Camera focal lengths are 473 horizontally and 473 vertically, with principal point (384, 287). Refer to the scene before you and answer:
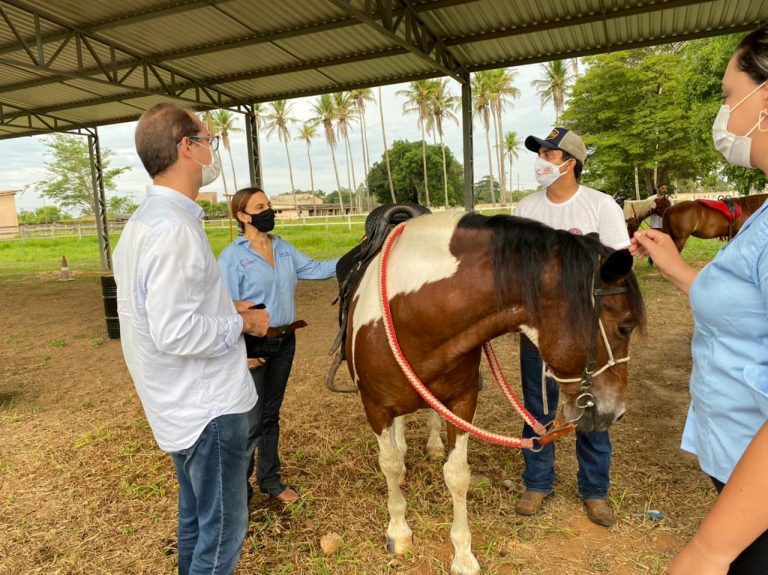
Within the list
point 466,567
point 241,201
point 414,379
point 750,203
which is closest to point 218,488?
point 414,379

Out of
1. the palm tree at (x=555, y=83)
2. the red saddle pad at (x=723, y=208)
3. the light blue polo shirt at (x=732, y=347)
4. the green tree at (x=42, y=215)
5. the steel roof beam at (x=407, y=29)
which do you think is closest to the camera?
the light blue polo shirt at (x=732, y=347)

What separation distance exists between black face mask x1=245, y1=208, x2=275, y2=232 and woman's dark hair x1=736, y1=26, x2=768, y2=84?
87.3 inches

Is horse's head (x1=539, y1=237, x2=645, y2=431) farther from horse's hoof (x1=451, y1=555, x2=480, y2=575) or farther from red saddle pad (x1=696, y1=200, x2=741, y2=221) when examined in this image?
red saddle pad (x1=696, y1=200, x2=741, y2=221)

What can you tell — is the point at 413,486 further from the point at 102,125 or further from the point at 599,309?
the point at 102,125

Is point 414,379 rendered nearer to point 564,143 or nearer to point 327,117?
point 564,143

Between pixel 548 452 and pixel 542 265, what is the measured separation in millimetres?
1513

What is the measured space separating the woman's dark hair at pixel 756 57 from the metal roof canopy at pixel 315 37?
18.0 feet

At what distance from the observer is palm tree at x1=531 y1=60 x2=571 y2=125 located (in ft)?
115

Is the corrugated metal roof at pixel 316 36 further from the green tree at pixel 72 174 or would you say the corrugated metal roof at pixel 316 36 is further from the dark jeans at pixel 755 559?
the green tree at pixel 72 174

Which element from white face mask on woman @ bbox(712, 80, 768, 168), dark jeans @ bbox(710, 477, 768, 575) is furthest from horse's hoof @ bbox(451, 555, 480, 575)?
white face mask on woman @ bbox(712, 80, 768, 168)

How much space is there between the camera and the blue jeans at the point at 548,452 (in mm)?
2623

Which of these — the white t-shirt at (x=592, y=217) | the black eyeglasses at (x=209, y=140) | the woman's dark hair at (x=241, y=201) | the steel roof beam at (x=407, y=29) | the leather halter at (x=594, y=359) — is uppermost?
the steel roof beam at (x=407, y=29)

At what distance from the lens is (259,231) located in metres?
2.73

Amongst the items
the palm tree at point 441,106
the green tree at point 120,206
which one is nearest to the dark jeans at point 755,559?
the palm tree at point 441,106
